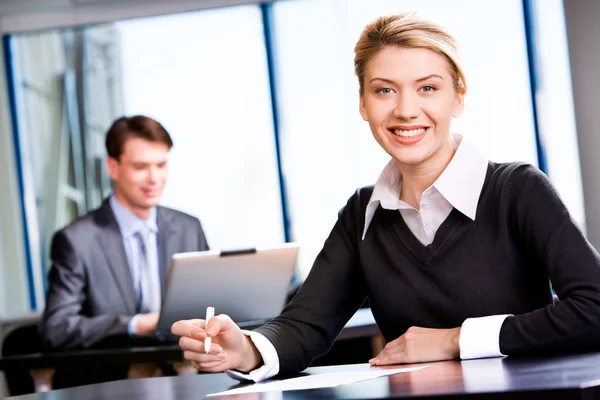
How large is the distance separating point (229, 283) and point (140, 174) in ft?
3.88

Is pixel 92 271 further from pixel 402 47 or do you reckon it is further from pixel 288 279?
pixel 402 47

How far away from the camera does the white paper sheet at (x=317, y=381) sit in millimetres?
1408

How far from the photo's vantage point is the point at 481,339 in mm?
1555

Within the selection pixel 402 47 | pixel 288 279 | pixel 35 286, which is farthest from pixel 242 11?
pixel 402 47

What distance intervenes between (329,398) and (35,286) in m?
5.86

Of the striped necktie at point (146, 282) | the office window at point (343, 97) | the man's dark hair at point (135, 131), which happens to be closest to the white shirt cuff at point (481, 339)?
the striped necktie at point (146, 282)

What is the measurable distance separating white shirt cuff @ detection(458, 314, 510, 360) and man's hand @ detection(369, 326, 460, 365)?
3 centimetres

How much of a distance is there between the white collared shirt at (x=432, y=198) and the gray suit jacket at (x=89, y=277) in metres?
1.86

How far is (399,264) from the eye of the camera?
182cm

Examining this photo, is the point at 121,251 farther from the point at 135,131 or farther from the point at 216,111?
the point at 216,111

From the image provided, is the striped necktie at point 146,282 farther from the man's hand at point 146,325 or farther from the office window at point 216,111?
the office window at point 216,111

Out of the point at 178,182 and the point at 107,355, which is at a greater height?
the point at 178,182

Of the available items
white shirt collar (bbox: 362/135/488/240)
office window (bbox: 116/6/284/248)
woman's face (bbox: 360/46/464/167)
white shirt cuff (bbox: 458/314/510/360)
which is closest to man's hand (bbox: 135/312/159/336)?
white shirt collar (bbox: 362/135/488/240)

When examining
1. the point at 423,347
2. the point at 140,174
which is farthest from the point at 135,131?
the point at 423,347
